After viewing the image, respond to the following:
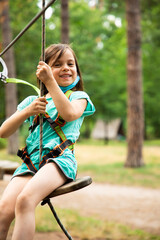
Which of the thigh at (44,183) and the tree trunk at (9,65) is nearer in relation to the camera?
the thigh at (44,183)

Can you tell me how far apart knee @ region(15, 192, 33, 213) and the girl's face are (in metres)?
0.83

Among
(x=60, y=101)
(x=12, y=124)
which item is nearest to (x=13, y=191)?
(x=12, y=124)

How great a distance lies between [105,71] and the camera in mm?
21656

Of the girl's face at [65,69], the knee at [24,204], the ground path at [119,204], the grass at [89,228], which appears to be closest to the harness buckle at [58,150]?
the knee at [24,204]

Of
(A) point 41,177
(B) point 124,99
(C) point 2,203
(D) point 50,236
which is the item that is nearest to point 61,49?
(A) point 41,177

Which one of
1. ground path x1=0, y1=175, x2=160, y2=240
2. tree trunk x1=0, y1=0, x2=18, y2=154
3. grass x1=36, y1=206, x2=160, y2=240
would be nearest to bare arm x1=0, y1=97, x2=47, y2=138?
ground path x1=0, y1=175, x2=160, y2=240

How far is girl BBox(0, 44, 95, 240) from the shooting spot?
69.7 inches

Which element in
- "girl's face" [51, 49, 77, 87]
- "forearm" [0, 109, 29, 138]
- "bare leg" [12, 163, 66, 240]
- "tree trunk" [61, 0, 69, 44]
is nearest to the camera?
"bare leg" [12, 163, 66, 240]

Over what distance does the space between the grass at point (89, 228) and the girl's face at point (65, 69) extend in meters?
2.86

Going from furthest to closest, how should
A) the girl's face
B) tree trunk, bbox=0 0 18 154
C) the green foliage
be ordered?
the green foliage → tree trunk, bbox=0 0 18 154 → the girl's face

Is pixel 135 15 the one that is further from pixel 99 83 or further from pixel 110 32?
pixel 110 32

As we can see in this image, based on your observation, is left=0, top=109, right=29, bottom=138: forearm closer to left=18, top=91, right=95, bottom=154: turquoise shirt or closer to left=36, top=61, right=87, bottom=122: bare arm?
left=18, top=91, right=95, bottom=154: turquoise shirt

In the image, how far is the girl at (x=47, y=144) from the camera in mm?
1770

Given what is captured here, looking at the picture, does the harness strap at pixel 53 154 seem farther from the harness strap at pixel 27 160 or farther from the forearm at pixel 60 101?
the forearm at pixel 60 101
